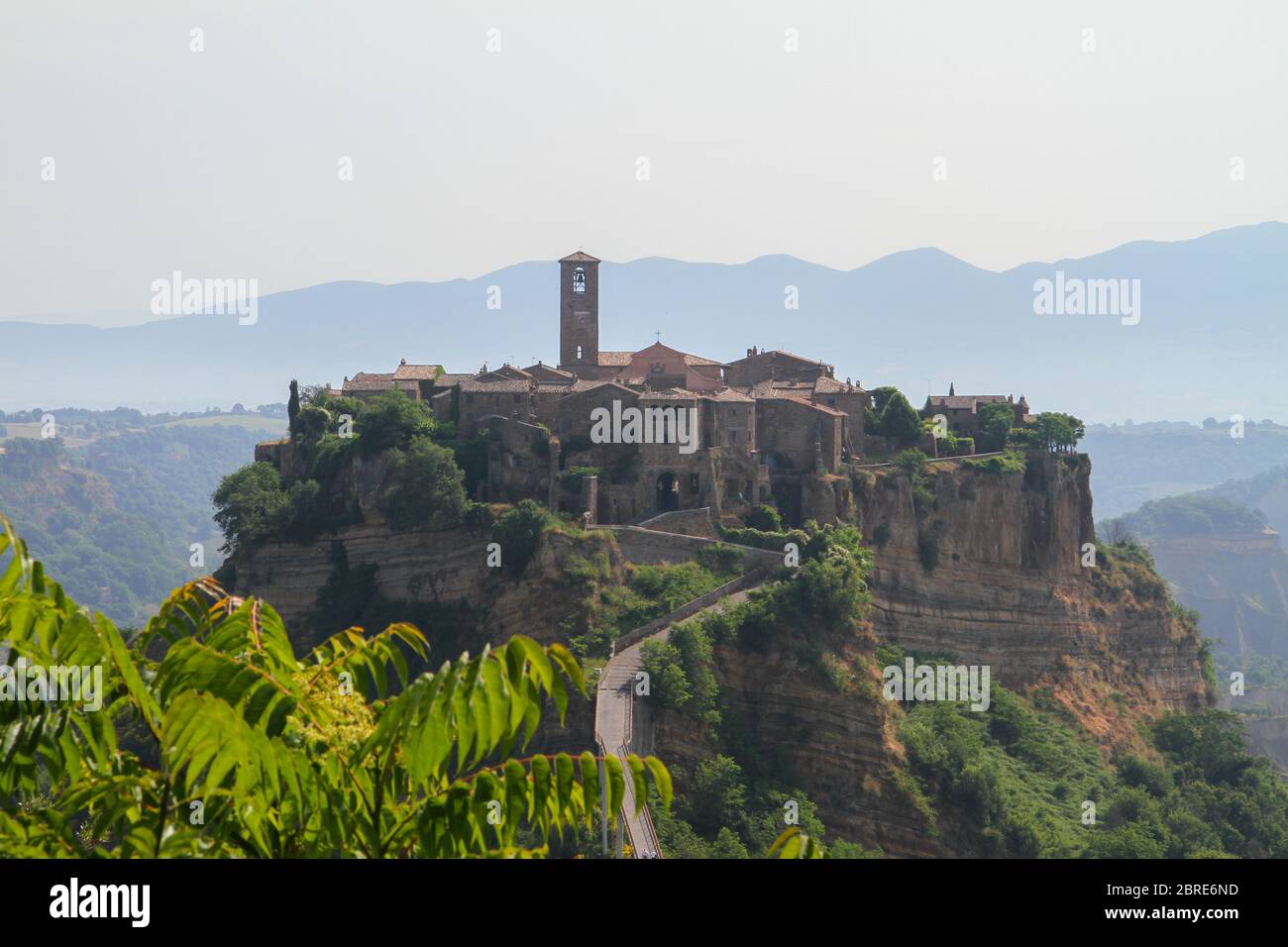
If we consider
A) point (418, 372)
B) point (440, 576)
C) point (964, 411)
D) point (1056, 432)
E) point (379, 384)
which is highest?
point (418, 372)

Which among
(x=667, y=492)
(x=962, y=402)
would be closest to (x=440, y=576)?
(x=667, y=492)

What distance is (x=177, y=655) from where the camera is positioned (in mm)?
8266

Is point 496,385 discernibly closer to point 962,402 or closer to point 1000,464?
point 1000,464

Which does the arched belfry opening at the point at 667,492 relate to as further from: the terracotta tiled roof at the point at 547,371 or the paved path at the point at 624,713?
the terracotta tiled roof at the point at 547,371

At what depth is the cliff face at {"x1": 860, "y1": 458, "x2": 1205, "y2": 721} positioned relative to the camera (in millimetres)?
59531

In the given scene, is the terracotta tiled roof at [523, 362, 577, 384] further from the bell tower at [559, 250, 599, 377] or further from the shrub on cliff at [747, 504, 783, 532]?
the shrub on cliff at [747, 504, 783, 532]

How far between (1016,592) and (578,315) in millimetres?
20826

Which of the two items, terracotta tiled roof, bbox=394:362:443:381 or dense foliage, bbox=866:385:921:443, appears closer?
dense foliage, bbox=866:385:921:443

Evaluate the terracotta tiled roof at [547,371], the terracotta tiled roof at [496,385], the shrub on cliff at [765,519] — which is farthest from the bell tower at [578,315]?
the shrub on cliff at [765,519]

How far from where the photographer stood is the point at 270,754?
25.0 feet

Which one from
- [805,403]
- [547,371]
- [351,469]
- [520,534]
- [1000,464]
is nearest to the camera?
[520,534]

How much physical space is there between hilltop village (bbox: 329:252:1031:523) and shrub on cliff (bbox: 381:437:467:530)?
1868 mm

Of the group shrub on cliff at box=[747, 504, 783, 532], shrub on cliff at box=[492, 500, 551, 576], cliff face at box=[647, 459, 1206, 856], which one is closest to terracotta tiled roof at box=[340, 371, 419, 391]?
shrub on cliff at box=[492, 500, 551, 576]
